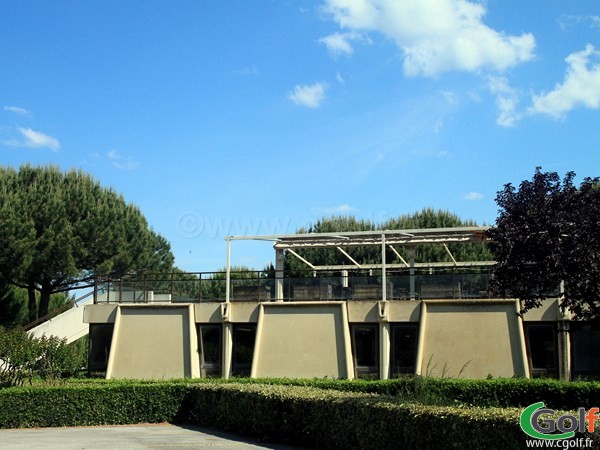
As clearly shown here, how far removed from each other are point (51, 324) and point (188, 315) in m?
9.54

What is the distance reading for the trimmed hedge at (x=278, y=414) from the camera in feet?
35.8

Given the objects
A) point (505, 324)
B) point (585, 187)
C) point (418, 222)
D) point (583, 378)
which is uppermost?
point (418, 222)

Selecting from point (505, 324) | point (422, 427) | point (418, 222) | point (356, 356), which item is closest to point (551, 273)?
point (422, 427)

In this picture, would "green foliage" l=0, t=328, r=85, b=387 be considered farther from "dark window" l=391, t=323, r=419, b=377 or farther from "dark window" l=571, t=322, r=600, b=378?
"dark window" l=571, t=322, r=600, b=378

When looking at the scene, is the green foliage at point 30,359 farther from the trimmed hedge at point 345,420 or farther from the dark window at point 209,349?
the trimmed hedge at point 345,420

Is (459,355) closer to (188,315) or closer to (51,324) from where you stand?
(188,315)

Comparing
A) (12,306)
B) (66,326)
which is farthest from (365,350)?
(12,306)

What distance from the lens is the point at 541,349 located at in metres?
23.5

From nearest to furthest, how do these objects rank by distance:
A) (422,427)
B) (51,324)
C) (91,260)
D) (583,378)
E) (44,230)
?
(422,427) → (583,378) → (51,324) → (44,230) → (91,260)

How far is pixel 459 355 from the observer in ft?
76.2

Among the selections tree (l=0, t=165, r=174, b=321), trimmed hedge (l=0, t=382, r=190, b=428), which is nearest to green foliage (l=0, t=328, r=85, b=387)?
trimmed hedge (l=0, t=382, r=190, b=428)

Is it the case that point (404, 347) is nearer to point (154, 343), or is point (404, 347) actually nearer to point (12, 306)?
point (154, 343)

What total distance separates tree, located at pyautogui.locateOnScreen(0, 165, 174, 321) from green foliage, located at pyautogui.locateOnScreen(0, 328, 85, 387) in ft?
44.6

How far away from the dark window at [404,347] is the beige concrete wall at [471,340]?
0.76 meters
